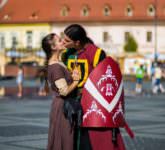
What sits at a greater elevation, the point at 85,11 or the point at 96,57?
the point at 85,11

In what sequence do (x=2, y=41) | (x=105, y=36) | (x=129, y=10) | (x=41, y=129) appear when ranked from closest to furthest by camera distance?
(x=41, y=129) < (x=129, y=10) < (x=105, y=36) < (x=2, y=41)

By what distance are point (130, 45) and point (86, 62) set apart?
8475 cm

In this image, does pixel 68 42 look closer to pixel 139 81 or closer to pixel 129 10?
pixel 139 81

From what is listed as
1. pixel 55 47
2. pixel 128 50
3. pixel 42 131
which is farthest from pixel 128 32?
pixel 55 47

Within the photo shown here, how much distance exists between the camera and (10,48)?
335 ft

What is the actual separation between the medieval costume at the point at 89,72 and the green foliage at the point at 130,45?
8362 centimetres

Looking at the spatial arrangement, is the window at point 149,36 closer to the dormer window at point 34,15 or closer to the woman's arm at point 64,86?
the dormer window at point 34,15

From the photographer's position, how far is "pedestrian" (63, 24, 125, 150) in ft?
28.1

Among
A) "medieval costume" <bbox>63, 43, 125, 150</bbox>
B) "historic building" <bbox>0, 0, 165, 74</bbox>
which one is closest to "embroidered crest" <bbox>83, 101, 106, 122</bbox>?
"medieval costume" <bbox>63, 43, 125, 150</bbox>

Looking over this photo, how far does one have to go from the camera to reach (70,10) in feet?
334

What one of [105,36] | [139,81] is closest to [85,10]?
[105,36]

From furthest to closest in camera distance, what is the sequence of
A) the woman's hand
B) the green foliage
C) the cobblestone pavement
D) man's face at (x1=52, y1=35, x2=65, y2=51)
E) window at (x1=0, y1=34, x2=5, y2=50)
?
window at (x1=0, y1=34, x2=5, y2=50), the green foliage, the cobblestone pavement, man's face at (x1=52, y1=35, x2=65, y2=51), the woman's hand

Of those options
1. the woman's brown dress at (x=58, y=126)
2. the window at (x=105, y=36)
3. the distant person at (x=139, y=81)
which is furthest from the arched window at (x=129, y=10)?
the woman's brown dress at (x=58, y=126)

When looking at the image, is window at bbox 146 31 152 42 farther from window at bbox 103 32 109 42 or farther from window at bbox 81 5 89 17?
window at bbox 81 5 89 17
